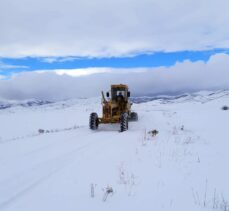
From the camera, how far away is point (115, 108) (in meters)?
23.0

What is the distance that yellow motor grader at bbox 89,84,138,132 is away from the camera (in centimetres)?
2100

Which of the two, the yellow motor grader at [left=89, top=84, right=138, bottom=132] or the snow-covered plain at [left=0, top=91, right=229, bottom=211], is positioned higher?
the yellow motor grader at [left=89, top=84, right=138, bottom=132]

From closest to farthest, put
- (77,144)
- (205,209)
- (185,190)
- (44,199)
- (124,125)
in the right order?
(205,209) → (44,199) → (185,190) → (77,144) → (124,125)

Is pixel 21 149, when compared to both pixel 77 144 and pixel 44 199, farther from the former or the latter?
pixel 44 199

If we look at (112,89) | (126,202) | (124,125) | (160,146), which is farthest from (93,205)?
(112,89)

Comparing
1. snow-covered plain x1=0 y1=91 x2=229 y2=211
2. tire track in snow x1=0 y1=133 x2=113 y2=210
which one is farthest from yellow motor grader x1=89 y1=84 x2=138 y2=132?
tire track in snow x1=0 y1=133 x2=113 y2=210

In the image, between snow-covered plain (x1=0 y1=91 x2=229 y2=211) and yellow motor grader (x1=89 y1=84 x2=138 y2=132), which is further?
yellow motor grader (x1=89 y1=84 x2=138 y2=132)

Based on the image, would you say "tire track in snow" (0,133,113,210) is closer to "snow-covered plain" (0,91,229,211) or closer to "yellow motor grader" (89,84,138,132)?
"snow-covered plain" (0,91,229,211)

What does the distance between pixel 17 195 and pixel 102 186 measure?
1793 mm

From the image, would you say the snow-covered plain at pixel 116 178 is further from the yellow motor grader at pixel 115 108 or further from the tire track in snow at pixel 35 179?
the yellow motor grader at pixel 115 108

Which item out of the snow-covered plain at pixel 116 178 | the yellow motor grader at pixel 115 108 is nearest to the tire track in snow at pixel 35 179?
the snow-covered plain at pixel 116 178

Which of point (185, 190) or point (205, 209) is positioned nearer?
point (205, 209)

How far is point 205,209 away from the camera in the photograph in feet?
18.7

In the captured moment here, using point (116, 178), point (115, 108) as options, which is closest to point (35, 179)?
point (116, 178)
